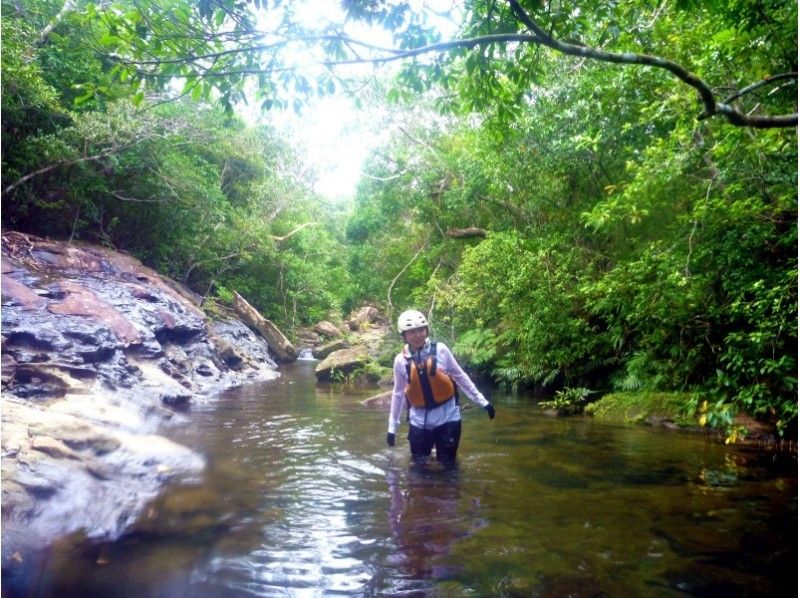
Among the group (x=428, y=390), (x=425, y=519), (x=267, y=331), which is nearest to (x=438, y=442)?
(x=428, y=390)

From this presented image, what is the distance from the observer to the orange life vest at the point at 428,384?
6211 millimetres

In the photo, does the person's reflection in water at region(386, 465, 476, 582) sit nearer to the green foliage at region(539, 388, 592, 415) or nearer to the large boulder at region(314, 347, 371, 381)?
the green foliage at region(539, 388, 592, 415)

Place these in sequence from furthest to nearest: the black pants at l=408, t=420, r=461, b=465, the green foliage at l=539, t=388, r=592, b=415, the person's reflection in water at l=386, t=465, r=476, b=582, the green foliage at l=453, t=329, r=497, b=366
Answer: the green foliage at l=453, t=329, r=497, b=366
the green foliage at l=539, t=388, r=592, b=415
the black pants at l=408, t=420, r=461, b=465
the person's reflection in water at l=386, t=465, r=476, b=582

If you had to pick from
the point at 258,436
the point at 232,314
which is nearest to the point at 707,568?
the point at 258,436

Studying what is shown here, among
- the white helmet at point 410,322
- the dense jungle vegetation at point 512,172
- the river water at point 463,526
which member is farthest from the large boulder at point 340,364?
the white helmet at point 410,322

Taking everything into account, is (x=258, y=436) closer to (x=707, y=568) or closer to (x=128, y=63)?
(x=128, y=63)

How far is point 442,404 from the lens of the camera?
6422 millimetres

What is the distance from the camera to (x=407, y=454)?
727 centimetres

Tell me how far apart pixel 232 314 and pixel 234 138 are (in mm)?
10470

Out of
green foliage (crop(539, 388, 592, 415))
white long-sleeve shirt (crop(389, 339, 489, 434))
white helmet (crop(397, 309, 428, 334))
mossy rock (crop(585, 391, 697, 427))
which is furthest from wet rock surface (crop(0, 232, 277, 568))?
mossy rock (crop(585, 391, 697, 427))

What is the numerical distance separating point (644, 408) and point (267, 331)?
1713cm

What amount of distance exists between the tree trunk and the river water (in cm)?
1535

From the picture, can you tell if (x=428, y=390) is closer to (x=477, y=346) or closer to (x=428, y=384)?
(x=428, y=384)

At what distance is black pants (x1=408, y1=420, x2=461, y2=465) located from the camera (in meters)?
6.55
